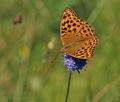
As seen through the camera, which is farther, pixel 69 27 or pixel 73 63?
pixel 69 27

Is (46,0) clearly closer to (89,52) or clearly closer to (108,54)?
(108,54)

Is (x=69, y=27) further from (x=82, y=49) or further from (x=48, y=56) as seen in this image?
(x=48, y=56)

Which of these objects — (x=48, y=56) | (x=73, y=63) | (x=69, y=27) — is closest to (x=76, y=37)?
(x=69, y=27)

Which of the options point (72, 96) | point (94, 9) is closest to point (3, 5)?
point (94, 9)

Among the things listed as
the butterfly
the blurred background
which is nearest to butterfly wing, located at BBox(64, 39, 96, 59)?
the butterfly

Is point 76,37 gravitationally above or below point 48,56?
above

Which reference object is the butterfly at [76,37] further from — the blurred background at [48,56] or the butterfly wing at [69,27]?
the blurred background at [48,56]
